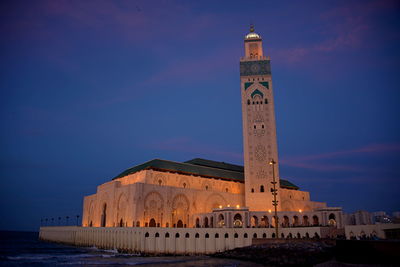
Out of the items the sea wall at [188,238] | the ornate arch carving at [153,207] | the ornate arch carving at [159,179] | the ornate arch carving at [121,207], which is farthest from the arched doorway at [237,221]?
the ornate arch carving at [121,207]

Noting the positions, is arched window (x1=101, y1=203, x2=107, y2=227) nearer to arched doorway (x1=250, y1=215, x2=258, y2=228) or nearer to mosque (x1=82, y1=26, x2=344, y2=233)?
mosque (x1=82, y1=26, x2=344, y2=233)

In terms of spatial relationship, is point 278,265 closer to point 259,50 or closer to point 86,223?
point 259,50

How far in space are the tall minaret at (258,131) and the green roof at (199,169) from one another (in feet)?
31.7

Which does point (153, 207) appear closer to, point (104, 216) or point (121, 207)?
point (121, 207)

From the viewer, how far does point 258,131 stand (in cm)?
5484

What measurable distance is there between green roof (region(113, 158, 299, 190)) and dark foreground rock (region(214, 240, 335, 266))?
22.3m

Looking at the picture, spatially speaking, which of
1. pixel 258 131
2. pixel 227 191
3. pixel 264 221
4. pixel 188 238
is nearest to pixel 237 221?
pixel 264 221

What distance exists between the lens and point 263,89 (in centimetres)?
5638

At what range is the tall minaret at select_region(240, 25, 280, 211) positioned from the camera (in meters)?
52.9

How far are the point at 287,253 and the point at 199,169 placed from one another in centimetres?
3275

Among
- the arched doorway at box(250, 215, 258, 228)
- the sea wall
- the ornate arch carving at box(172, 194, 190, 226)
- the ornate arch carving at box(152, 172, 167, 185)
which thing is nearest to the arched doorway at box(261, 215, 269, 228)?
the arched doorway at box(250, 215, 258, 228)

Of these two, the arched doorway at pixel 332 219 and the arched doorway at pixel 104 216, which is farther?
the arched doorway at pixel 104 216

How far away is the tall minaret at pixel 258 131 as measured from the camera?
174 feet

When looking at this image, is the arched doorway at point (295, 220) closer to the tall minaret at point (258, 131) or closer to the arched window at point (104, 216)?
the tall minaret at point (258, 131)
